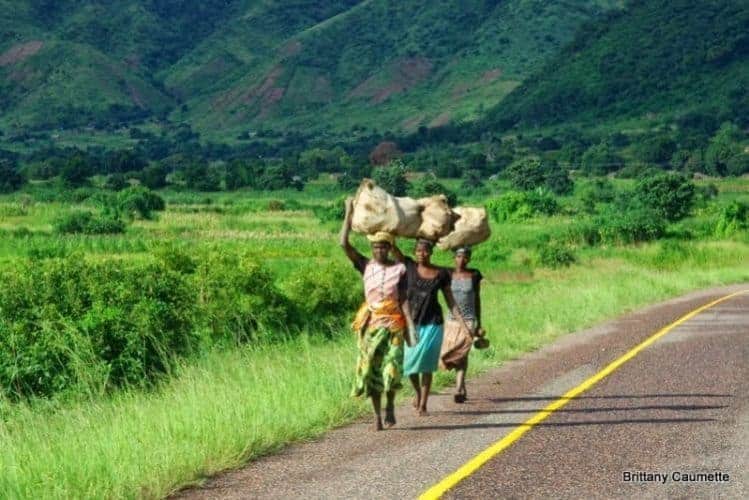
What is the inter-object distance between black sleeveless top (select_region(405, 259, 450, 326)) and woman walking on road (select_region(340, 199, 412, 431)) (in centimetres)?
75

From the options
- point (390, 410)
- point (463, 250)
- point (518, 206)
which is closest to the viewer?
point (390, 410)

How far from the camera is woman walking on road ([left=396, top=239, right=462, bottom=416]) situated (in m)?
11.4

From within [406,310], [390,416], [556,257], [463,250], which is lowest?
[556,257]

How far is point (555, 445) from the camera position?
9812 millimetres

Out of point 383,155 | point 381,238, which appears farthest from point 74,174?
point 381,238

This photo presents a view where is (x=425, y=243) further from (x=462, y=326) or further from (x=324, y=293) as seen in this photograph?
(x=324, y=293)

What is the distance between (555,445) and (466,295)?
3.26 meters

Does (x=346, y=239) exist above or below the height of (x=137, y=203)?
above

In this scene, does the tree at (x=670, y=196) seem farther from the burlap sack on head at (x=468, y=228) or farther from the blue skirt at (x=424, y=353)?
the blue skirt at (x=424, y=353)

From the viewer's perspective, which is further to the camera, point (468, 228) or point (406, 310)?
point (468, 228)

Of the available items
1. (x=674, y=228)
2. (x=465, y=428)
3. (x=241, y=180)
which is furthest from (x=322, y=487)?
(x=241, y=180)

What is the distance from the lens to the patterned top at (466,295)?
12781mm

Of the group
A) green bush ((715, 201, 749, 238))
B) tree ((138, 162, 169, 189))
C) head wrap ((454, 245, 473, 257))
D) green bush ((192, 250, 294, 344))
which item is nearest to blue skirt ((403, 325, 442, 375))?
head wrap ((454, 245, 473, 257))

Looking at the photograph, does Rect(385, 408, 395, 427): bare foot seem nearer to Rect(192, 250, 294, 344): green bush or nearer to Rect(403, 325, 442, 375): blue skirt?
Rect(403, 325, 442, 375): blue skirt
